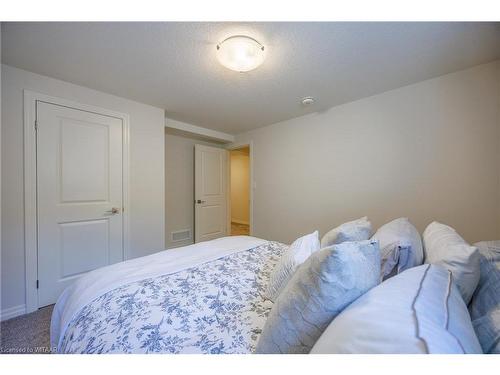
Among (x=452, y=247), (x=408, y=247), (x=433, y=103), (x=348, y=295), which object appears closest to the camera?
(x=348, y=295)

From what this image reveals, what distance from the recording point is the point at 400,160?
203cm

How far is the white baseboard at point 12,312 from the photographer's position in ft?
5.41

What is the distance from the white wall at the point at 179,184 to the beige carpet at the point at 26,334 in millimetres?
1791

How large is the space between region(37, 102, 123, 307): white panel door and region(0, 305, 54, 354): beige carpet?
7.6 inches

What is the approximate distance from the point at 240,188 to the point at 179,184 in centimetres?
295

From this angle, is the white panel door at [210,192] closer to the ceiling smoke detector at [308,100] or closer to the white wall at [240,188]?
the ceiling smoke detector at [308,100]

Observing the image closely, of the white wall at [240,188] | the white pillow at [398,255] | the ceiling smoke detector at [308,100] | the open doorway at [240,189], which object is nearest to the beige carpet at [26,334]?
the white pillow at [398,255]

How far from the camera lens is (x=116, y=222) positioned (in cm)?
227

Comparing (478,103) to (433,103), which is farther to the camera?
(433,103)

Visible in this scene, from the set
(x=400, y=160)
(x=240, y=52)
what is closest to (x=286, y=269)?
(x=240, y=52)

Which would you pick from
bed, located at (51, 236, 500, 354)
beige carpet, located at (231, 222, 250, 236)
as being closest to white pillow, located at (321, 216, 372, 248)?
bed, located at (51, 236, 500, 354)
